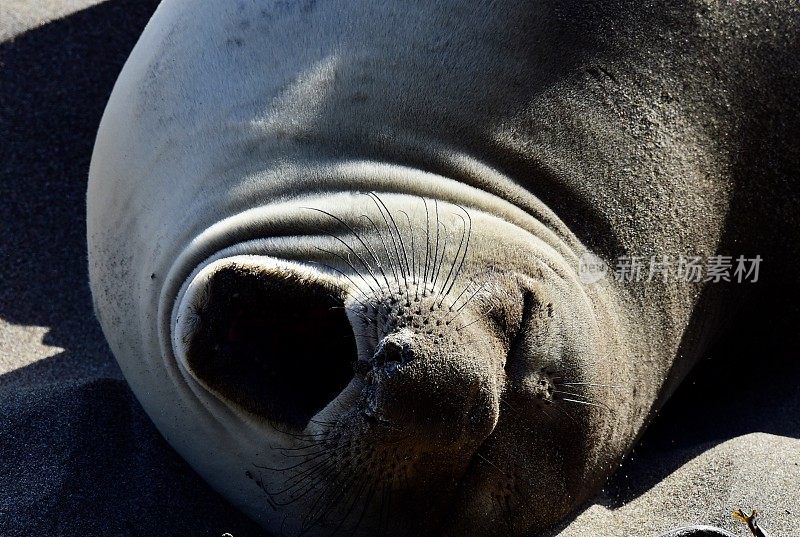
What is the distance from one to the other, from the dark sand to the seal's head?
0.26 m

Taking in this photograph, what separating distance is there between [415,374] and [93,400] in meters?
1.10

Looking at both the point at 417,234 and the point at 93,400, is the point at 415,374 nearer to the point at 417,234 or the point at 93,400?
the point at 417,234

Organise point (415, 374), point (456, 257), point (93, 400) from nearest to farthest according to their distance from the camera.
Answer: point (415, 374) < point (456, 257) < point (93, 400)

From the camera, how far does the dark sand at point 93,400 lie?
222 cm

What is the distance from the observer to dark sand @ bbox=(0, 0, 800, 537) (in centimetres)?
222

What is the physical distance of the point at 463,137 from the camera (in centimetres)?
216

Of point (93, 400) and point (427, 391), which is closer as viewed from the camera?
point (427, 391)

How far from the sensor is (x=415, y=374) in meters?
1.73

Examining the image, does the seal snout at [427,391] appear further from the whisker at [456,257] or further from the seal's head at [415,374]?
the whisker at [456,257]

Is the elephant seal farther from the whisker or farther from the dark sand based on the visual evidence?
the dark sand

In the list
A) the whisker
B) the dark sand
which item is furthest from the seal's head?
the dark sand

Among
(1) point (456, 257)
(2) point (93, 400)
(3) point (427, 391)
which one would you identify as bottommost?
(2) point (93, 400)

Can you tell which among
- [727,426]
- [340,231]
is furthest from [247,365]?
[727,426]

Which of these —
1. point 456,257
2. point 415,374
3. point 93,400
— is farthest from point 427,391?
point 93,400
